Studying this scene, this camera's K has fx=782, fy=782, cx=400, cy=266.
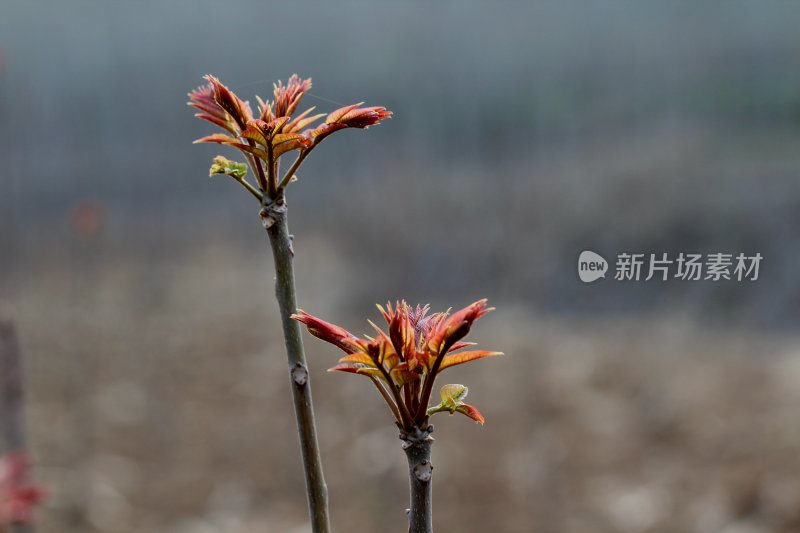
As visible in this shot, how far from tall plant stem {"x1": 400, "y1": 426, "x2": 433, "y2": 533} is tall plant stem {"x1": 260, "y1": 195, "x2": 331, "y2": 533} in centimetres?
6

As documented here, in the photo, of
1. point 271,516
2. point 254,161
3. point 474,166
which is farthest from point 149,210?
point 254,161

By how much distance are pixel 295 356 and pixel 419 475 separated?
0.10 metres

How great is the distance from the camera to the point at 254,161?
1.39 ft

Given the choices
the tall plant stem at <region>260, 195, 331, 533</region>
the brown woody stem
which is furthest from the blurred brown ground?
the tall plant stem at <region>260, 195, 331, 533</region>

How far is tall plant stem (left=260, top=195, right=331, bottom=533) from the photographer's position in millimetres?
416

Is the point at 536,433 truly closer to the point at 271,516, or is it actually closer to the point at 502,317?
the point at 271,516

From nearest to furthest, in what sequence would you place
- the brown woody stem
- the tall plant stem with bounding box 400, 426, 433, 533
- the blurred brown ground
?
1. the tall plant stem with bounding box 400, 426, 433, 533
2. the brown woody stem
3. the blurred brown ground

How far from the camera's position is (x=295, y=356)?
1.43 ft

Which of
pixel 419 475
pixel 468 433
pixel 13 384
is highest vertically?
pixel 468 433

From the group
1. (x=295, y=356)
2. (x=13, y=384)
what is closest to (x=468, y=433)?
(x=13, y=384)

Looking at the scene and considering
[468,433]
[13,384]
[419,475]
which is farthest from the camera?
[468,433]

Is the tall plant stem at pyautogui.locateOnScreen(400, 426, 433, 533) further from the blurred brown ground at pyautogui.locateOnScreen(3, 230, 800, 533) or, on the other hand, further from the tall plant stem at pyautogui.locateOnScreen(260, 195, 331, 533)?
the blurred brown ground at pyautogui.locateOnScreen(3, 230, 800, 533)

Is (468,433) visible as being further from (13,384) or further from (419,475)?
(419,475)

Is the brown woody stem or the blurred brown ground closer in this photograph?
the brown woody stem
